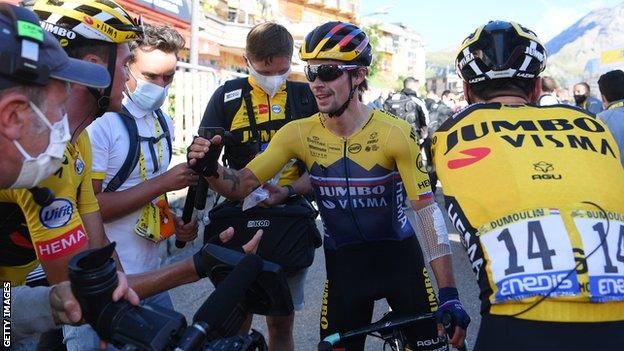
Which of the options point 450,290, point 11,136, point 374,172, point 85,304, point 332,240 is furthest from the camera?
point 332,240

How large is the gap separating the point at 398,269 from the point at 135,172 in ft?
4.99

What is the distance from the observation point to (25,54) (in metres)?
1.61

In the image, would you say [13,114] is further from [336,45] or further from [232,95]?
[232,95]

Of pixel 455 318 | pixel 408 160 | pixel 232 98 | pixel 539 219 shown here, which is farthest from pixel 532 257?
pixel 232 98

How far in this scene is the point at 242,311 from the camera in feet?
5.52

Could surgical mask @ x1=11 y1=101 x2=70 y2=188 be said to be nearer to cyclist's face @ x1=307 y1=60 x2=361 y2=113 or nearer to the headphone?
the headphone

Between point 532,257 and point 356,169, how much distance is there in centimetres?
151

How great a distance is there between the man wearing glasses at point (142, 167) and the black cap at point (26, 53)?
133 centimetres

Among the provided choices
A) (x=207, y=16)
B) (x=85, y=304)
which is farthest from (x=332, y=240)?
(x=207, y=16)

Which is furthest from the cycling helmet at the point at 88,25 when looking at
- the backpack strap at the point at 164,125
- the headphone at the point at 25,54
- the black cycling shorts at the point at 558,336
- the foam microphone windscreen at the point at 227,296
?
the black cycling shorts at the point at 558,336

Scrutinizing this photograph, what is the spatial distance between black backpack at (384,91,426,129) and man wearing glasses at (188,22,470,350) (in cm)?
798

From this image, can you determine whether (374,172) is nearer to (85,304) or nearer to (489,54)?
(489,54)

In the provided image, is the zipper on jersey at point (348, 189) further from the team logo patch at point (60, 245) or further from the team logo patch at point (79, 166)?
the team logo patch at point (60, 245)

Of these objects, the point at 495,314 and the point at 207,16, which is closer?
the point at 495,314
